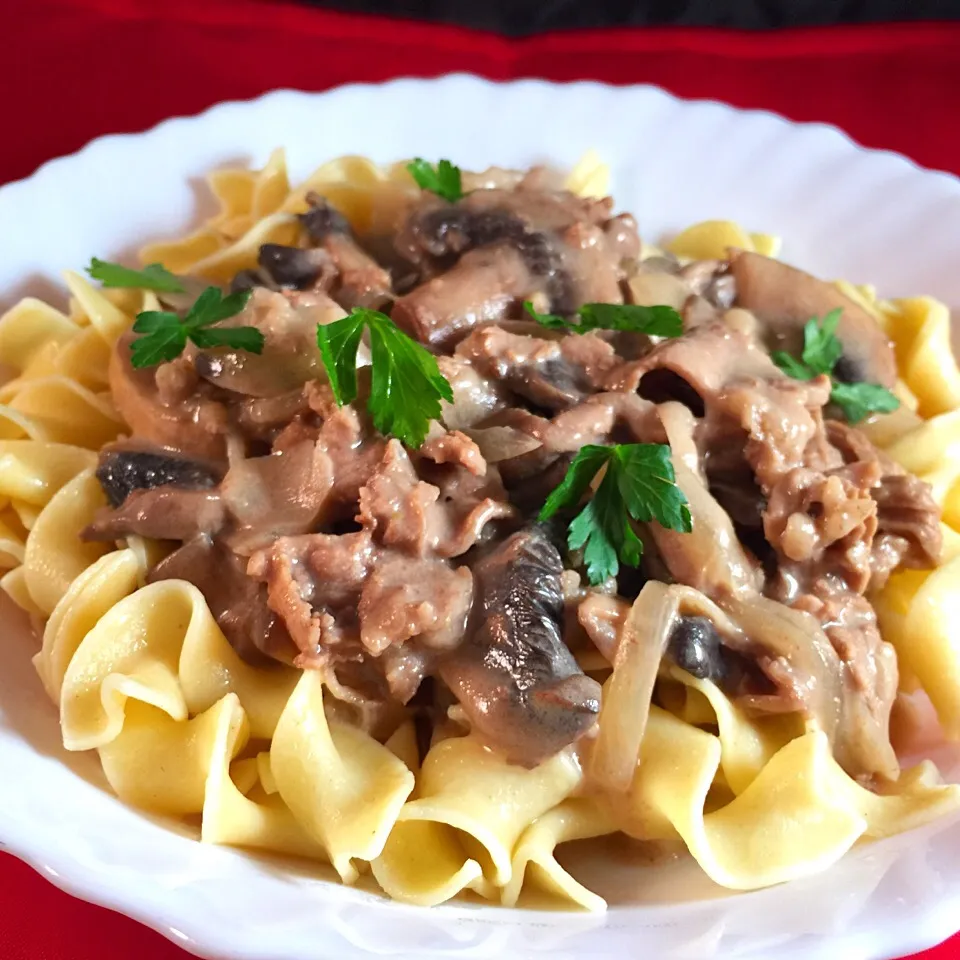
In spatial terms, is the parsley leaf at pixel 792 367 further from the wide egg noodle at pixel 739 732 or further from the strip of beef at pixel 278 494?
the strip of beef at pixel 278 494

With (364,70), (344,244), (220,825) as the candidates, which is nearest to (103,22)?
(364,70)

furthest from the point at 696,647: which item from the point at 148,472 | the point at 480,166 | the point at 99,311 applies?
the point at 480,166

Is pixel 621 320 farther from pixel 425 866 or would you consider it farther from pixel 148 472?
pixel 425 866

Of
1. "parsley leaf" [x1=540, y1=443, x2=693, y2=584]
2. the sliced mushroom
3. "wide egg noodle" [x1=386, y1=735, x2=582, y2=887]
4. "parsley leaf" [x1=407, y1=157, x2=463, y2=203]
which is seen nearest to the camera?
"wide egg noodle" [x1=386, y1=735, x2=582, y2=887]

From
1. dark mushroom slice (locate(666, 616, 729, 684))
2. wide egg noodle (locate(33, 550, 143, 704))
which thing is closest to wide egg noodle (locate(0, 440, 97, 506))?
wide egg noodle (locate(33, 550, 143, 704))

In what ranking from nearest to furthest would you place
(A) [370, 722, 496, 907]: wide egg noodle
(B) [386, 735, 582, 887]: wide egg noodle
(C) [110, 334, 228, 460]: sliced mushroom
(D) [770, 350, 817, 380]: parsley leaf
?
(A) [370, 722, 496, 907]: wide egg noodle, (B) [386, 735, 582, 887]: wide egg noodle, (C) [110, 334, 228, 460]: sliced mushroom, (D) [770, 350, 817, 380]: parsley leaf

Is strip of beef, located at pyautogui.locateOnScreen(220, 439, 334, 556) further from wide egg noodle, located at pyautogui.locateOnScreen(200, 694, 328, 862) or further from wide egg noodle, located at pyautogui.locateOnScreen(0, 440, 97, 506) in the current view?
wide egg noodle, located at pyautogui.locateOnScreen(0, 440, 97, 506)

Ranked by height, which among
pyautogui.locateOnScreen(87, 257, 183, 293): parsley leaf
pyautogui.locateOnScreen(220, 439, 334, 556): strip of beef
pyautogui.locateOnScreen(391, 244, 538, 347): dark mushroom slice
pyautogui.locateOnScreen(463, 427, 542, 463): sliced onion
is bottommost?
pyautogui.locateOnScreen(220, 439, 334, 556): strip of beef
